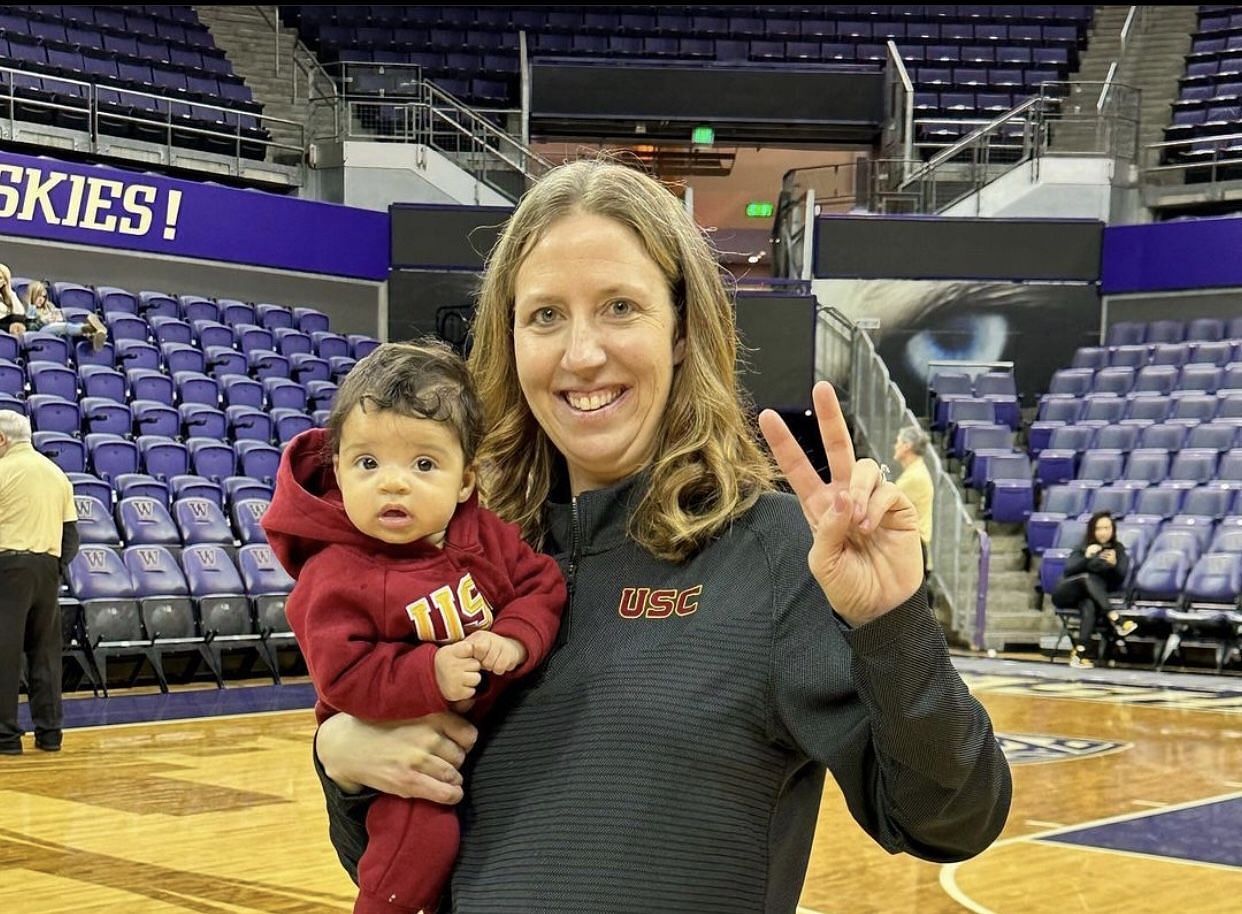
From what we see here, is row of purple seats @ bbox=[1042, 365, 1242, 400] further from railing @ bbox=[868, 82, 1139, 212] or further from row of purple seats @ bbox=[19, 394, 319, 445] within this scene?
row of purple seats @ bbox=[19, 394, 319, 445]

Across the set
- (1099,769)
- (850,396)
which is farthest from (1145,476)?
(1099,769)

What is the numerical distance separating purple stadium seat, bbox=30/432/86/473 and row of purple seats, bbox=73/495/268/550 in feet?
1.40

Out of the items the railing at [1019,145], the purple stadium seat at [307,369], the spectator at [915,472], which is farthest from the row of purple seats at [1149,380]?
the purple stadium seat at [307,369]

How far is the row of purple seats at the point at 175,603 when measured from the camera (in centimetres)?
791

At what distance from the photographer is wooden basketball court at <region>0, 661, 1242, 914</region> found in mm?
3844

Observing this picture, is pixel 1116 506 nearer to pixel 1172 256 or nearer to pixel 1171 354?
pixel 1171 354

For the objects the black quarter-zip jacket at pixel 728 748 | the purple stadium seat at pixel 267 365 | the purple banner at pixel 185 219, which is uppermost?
the black quarter-zip jacket at pixel 728 748

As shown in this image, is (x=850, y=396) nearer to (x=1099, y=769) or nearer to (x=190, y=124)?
(x=190, y=124)

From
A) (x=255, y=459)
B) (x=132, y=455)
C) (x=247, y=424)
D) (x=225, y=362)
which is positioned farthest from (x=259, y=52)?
(x=132, y=455)

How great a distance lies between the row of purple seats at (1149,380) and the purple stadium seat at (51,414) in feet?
26.6

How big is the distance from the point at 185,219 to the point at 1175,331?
870 centimetres

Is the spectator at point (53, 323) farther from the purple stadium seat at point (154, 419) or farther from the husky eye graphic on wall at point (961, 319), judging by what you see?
the husky eye graphic on wall at point (961, 319)

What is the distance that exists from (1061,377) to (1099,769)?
815 cm

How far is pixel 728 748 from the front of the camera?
1.23 metres
